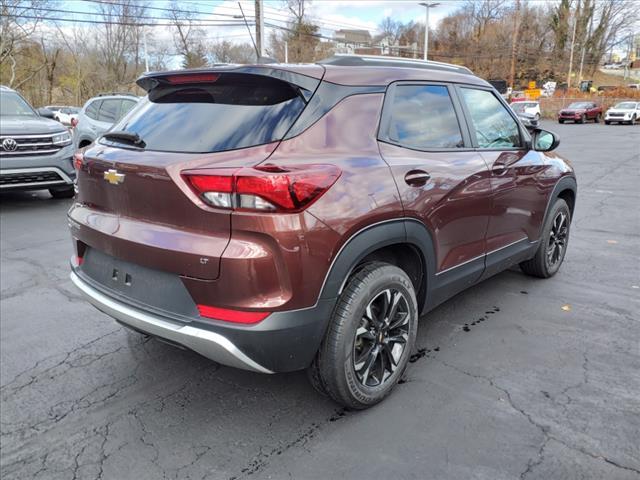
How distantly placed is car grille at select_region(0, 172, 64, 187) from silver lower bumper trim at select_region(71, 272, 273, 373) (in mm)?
6424

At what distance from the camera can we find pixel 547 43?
73688 mm

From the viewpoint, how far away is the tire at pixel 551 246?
4516 millimetres

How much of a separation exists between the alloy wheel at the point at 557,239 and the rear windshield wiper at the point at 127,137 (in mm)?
3614

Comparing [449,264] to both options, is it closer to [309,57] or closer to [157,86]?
[157,86]

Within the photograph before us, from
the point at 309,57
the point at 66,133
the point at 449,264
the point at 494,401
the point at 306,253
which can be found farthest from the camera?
the point at 309,57

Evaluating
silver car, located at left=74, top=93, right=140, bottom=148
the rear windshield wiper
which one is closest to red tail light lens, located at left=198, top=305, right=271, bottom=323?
the rear windshield wiper

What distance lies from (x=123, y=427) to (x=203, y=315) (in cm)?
87

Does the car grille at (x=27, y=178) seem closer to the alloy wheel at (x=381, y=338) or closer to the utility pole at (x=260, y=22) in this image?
the alloy wheel at (x=381, y=338)

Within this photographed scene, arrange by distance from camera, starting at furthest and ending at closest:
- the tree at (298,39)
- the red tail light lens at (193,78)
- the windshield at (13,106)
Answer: the tree at (298,39)
the windshield at (13,106)
the red tail light lens at (193,78)

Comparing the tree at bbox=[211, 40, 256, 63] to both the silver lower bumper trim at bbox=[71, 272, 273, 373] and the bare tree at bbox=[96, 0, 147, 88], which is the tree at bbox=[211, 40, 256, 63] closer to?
the bare tree at bbox=[96, 0, 147, 88]

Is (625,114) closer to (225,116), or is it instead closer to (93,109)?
(93,109)

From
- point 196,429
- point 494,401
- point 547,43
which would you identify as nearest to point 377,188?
point 494,401

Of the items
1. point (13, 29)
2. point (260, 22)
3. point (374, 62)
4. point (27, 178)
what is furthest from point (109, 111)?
point (13, 29)

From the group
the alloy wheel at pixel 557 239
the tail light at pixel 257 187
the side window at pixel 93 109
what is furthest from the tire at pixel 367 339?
the side window at pixel 93 109
